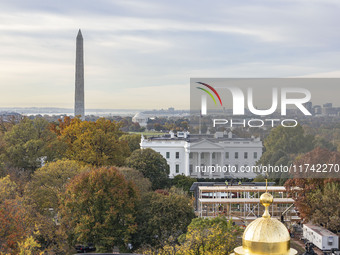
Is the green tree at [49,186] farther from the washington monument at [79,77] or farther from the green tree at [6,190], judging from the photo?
the washington monument at [79,77]

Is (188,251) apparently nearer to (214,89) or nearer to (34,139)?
(34,139)

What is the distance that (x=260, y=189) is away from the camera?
2239 inches

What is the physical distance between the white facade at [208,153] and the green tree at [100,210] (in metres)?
54.6

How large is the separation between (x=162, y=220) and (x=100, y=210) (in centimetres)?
499

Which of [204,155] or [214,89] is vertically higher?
[214,89]

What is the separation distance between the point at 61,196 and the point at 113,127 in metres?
29.5

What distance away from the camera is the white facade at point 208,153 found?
99.6m

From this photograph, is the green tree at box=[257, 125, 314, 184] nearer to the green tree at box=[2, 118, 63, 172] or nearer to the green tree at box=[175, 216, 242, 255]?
the green tree at box=[2, 118, 63, 172]

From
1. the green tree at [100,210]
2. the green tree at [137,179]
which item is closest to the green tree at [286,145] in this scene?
the green tree at [137,179]

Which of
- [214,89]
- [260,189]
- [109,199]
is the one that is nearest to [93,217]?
[109,199]

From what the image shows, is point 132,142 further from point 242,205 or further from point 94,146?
point 242,205

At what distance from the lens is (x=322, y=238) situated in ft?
143

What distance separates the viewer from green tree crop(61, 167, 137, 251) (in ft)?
136

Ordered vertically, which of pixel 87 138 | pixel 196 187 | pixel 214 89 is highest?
pixel 214 89
